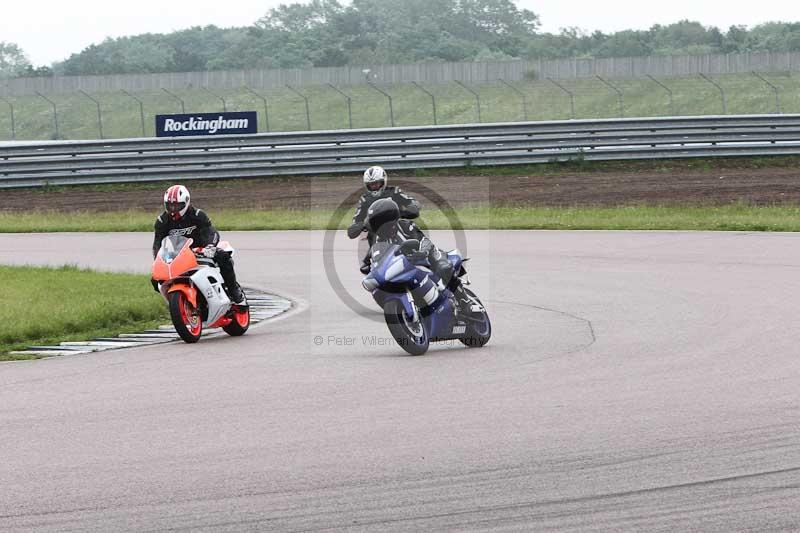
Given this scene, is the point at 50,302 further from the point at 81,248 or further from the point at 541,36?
the point at 541,36

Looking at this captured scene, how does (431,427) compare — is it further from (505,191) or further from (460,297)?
(505,191)

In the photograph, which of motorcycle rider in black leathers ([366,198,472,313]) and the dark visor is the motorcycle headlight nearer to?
motorcycle rider in black leathers ([366,198,472,313])

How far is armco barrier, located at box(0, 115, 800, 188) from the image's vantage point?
33.7 meters

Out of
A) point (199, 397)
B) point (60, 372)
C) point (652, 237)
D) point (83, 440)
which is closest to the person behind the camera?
point (83, 440)

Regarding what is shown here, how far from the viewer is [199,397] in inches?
364

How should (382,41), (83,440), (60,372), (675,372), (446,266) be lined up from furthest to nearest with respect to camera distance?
(382,41), (446,266), (60,372), (675,372), (83,440)

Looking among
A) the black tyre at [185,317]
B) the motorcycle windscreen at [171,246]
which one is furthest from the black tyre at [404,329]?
the motorcycle windscreen at [171,246]

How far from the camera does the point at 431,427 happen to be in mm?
7934

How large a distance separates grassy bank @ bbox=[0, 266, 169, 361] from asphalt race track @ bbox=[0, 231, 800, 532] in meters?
1.56

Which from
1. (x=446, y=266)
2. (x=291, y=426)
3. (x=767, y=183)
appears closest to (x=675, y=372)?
(x=446, y=266)

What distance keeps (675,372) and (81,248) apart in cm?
1616

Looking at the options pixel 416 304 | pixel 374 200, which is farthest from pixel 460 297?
pixel 374 200

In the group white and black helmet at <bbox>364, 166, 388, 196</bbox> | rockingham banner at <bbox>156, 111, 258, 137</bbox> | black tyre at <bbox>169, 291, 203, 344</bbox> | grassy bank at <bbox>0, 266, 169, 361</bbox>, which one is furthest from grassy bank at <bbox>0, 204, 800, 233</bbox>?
black tyre at <bbox>169, 291, 203, 344</bbox>

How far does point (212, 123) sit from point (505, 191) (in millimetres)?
9048
